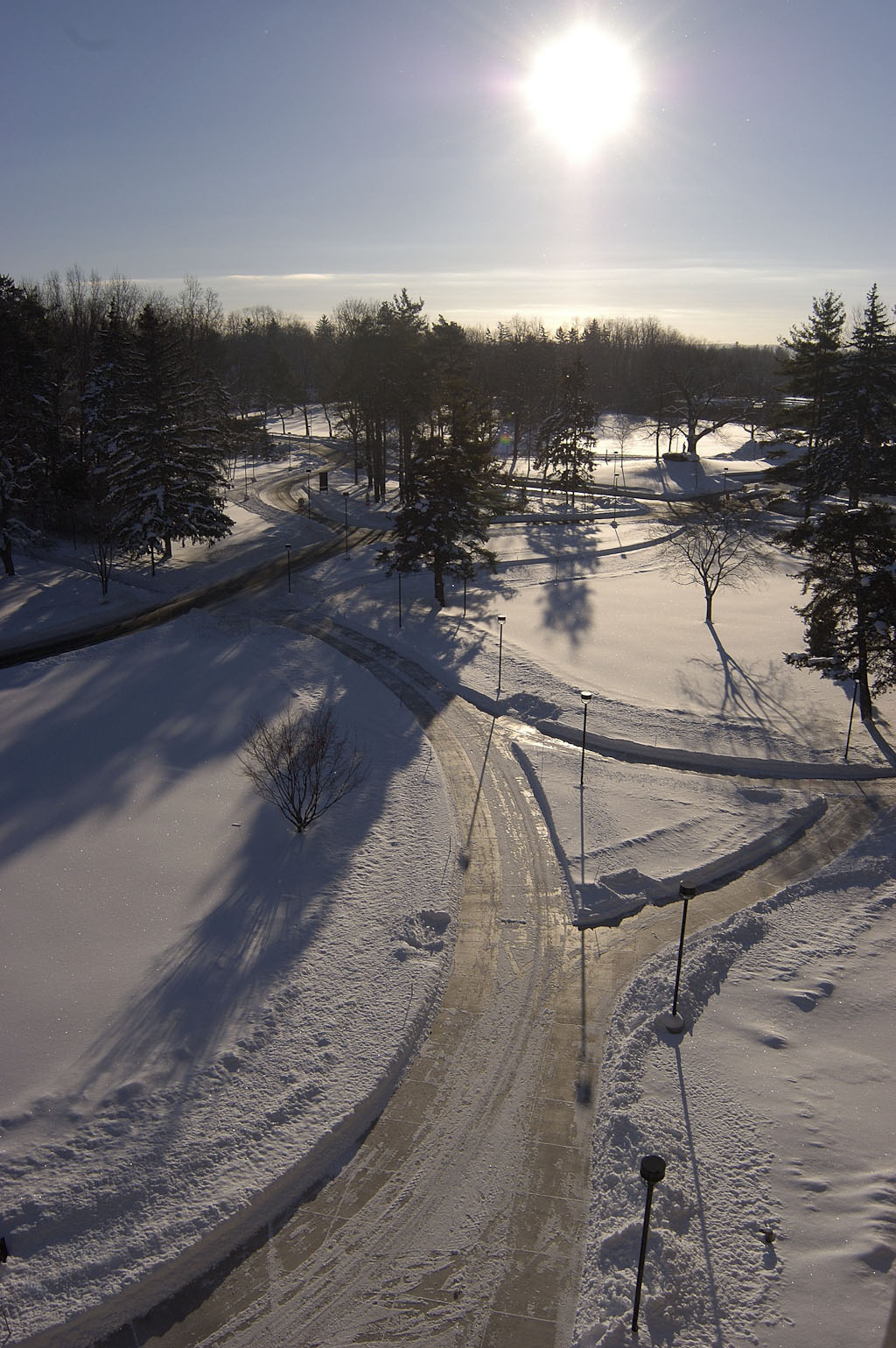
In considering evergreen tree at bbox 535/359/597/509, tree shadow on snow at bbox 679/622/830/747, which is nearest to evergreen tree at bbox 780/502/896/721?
tree shadow on snow at bbox 679/622/830/747

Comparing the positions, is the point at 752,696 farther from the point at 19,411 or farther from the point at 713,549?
the point at 19,411

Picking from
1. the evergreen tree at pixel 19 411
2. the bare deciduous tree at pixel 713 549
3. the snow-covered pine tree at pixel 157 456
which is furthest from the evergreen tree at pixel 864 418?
the evergreen tree at pixel 19 411

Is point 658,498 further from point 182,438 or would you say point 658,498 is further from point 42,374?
point 42,374

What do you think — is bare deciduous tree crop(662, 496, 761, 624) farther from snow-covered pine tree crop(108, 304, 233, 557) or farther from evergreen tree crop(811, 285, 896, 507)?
snow-covered pine tree crop(108, 304, 233, 557)

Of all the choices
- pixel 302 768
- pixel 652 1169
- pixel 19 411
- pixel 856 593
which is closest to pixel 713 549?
pixel 856 593

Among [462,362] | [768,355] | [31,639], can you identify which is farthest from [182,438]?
[768,355]
